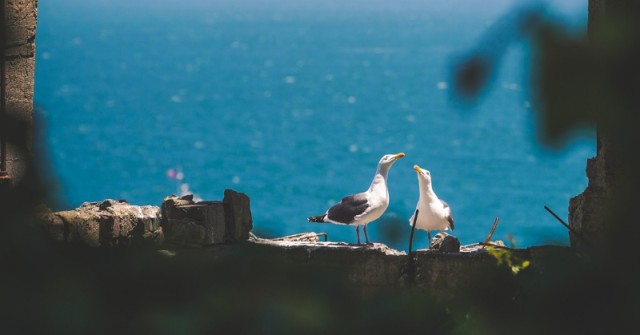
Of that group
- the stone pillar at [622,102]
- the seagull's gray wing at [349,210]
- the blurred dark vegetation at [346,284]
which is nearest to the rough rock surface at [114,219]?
the seagull's gray wing at [349,210]

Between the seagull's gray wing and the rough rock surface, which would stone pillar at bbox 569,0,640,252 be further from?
the seagull's gray wing

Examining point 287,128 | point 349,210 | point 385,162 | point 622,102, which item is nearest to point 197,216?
point 349,210

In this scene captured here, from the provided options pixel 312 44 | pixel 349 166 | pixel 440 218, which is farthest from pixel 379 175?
pixel 312 44

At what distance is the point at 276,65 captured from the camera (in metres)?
68.6

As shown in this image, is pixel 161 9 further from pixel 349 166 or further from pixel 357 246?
pixel 357 246

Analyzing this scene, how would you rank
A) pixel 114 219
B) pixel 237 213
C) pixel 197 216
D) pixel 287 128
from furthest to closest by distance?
pixel 287 128
pixel 237 213
pixel 197 216
pixel 114 219

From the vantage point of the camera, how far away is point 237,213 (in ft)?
19.0

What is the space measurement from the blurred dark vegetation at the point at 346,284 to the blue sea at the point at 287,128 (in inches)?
1.4

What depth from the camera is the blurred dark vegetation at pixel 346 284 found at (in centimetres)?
107

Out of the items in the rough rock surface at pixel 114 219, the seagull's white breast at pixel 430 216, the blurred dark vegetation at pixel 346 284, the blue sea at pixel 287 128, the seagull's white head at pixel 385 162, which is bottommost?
the blurred dark vegetation at pixel 346 284

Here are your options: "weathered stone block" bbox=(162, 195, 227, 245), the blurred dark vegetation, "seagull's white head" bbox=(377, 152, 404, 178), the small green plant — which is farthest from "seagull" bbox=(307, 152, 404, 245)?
the blurred dark vegetation

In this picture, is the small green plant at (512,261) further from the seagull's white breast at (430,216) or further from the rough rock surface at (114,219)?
the seagull's white breast at (430,216)

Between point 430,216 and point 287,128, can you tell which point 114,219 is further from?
point 287,128

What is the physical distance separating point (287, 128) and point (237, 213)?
140ft
